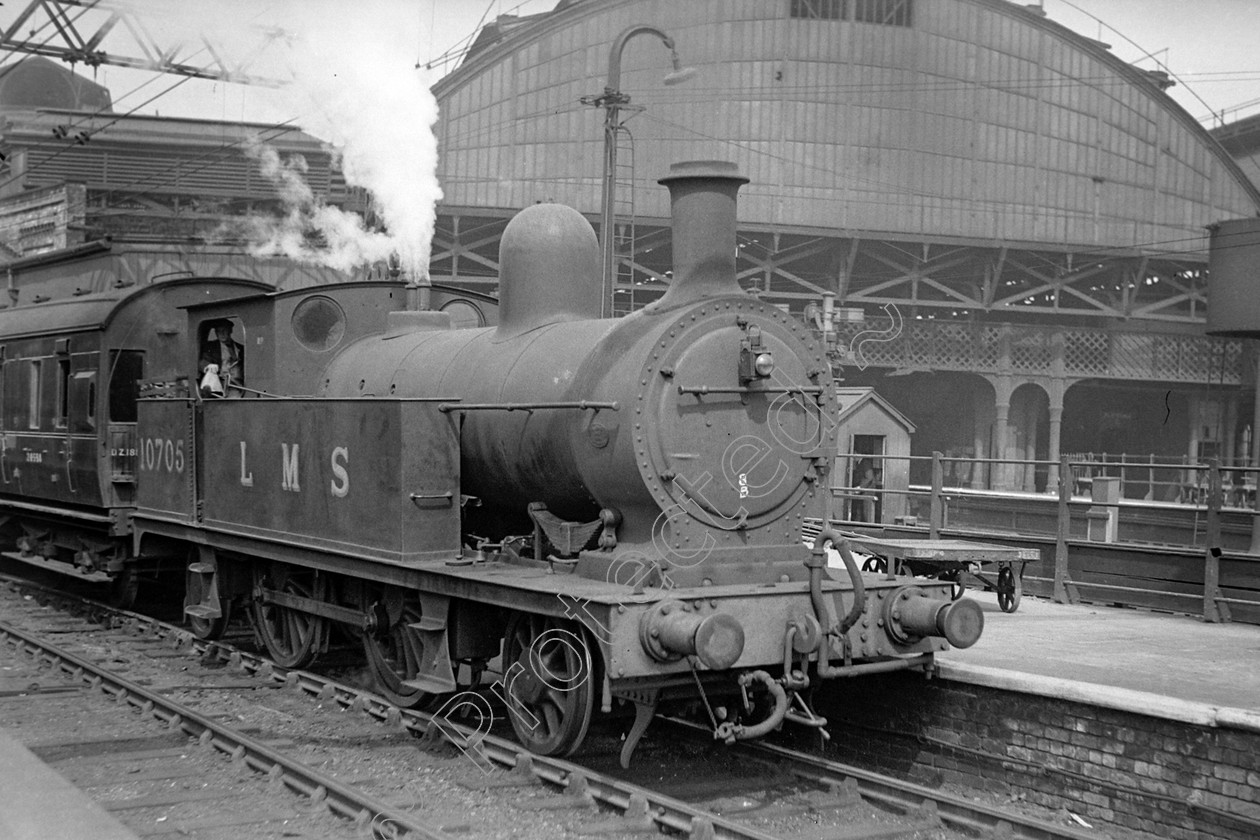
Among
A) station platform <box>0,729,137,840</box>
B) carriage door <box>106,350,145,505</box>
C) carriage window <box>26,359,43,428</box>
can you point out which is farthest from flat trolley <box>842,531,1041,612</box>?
carriage window <box>26,359,43,428</box>

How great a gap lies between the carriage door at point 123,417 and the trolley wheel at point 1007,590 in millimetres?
7777

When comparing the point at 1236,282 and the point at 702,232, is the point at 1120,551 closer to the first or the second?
the point at 702,232

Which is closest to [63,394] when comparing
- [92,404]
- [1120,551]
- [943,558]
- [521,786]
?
[92,404]

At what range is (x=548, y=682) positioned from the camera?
6.71m

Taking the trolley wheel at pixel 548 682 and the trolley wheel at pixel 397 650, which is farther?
the trolley wheel at pixel 397 650

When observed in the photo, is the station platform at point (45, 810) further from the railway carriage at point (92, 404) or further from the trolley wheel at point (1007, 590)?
the trolley wheel at point (1007, 590)

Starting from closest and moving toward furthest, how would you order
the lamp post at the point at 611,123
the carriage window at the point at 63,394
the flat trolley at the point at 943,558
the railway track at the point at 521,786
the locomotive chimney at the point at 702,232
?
the railway track at the point at 521,786 → the locomotive chimney at the point at 702,232 → the flat trolley at the point at 943,558 → the carriage window at the point at 63,394 → the lamp post at the point at 611,123

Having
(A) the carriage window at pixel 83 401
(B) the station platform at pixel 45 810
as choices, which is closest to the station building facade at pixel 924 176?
(A) the carriage window at pixel 83 401

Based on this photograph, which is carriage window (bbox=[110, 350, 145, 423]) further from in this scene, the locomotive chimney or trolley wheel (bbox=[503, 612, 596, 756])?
the locomotive chimney

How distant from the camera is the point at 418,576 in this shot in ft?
23.9

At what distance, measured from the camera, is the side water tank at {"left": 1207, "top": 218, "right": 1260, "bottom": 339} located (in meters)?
21.4

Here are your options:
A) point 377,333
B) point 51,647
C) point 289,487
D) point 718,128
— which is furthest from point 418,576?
point 718,128

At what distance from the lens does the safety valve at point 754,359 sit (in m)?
6.69

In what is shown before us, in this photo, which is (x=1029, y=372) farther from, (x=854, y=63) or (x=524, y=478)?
(x=524, y=478)
